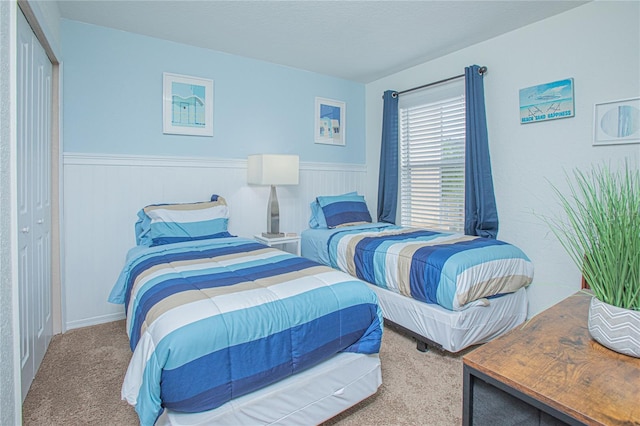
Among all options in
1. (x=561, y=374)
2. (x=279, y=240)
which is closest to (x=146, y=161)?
(x=279, y=240)

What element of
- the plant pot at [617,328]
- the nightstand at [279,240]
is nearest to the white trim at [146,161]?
the nightstand at [279,240]

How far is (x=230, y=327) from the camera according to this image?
1329 mm

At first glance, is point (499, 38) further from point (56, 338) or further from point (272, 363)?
point (56, 338)

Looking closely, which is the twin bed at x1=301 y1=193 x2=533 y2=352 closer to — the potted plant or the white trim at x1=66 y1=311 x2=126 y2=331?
the potted plant

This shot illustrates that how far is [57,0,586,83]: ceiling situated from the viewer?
2.53 m

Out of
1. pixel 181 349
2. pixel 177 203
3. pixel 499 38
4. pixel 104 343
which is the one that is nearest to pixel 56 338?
pixel 104 343

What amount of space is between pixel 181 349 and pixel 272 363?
0.37 metres

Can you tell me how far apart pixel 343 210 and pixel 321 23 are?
70.6 inches

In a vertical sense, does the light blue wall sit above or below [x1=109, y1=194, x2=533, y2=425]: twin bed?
above

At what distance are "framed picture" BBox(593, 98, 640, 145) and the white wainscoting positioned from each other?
119 inches

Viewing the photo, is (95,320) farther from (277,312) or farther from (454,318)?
(454,318)

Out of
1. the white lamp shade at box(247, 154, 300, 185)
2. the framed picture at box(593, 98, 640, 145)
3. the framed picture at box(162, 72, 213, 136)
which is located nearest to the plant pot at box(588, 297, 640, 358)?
the framed picture at box(593, 98, 640, 145)

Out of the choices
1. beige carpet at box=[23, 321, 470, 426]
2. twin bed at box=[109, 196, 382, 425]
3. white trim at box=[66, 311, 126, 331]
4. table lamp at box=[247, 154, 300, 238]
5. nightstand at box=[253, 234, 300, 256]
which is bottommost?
beige carpet at box=[23, 321, 470, 426]

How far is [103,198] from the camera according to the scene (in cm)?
286
